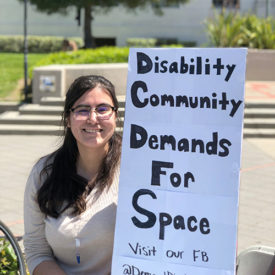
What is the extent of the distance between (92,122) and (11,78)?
13.3 meters

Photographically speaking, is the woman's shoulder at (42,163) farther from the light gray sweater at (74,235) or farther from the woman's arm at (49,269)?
the woman's arm at (49,269)

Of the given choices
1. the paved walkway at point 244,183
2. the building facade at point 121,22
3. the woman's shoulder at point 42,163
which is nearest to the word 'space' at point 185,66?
the woman's shoulder at point 42,163

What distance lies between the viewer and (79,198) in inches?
106

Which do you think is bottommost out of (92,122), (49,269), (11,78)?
(11,78)


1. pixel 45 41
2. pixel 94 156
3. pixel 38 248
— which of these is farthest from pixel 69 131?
pixel 45 41

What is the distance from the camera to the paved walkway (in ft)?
19.1

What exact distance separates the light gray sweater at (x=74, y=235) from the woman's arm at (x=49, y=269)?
27 mm

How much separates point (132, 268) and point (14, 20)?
30.2 meters

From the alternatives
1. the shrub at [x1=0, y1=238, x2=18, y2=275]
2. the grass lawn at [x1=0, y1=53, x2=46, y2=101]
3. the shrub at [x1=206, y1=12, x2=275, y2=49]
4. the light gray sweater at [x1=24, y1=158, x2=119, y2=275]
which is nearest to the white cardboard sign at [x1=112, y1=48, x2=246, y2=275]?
the light gray sweater at [x1=24, y1=158, x2=119, y2=275]

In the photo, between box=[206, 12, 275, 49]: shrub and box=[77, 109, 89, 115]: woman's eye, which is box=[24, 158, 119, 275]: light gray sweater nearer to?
box=[77, 109, 89, 115]: woman's eye

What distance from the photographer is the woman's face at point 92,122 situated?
2.70 m

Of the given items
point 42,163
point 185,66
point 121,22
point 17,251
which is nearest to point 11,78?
point 42,163

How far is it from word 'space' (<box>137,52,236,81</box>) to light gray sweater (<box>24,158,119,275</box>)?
579 mm

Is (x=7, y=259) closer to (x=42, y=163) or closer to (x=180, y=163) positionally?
(x=42, y=163)
